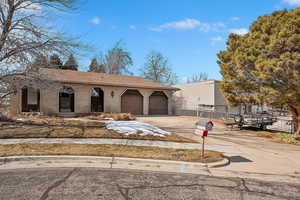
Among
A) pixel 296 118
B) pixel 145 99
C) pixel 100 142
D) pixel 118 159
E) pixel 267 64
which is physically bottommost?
pixel 118 159

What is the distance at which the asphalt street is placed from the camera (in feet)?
11.8

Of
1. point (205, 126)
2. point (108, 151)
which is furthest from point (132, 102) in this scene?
point (205, 126)

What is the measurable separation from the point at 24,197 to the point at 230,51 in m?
14.6

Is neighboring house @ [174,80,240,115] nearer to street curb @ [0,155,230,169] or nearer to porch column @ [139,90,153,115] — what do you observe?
porch column @ [139,90,153,115]

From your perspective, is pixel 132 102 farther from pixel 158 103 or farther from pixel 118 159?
pixel 118 159

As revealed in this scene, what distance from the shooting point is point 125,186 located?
4.02 m

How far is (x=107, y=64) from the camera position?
133 feet

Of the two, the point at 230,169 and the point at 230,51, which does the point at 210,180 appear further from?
the point at 230,51

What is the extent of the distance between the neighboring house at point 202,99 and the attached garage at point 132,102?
5.91 m

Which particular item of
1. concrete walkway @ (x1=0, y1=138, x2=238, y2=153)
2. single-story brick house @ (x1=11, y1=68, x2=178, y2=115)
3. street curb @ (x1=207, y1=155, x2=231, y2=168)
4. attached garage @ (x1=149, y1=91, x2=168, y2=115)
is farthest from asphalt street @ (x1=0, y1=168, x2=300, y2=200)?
attached garage @ (x1=149, y1=91, x2=168, y2=115)

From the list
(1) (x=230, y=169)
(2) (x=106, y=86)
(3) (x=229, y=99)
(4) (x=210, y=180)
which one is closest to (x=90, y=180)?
(4) (x=210, y=180)

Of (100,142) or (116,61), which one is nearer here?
(100,142)

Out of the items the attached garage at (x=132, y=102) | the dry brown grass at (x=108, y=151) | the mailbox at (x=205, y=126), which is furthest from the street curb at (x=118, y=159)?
the attached garage at (x=132, y=102)

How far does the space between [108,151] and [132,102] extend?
48.2 ft
